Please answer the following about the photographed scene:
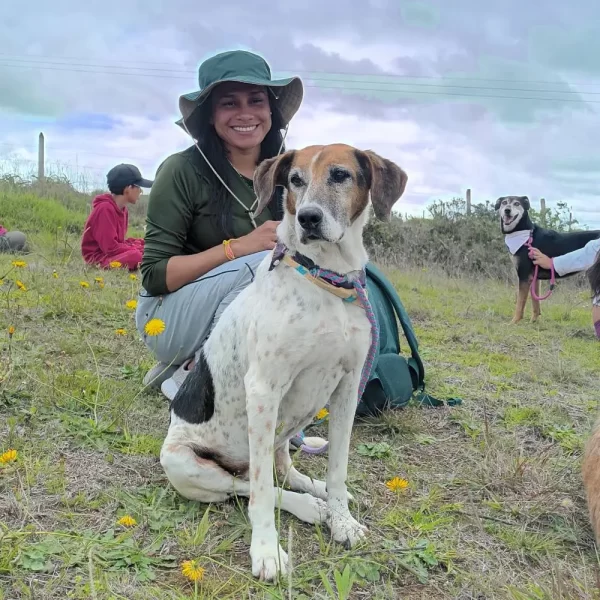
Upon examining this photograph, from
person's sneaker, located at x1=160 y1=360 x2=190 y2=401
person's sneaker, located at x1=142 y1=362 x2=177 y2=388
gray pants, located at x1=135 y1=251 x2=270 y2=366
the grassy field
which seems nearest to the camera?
the grassy field

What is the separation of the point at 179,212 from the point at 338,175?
123cm

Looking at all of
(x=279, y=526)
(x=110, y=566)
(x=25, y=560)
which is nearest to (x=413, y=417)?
(x=279, y=526)

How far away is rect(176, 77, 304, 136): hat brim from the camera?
3.04 meters

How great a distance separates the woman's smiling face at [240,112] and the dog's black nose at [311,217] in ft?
4.21

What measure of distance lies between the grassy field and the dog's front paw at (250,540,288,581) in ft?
0.14

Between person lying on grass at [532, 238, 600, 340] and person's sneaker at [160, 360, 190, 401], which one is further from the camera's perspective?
person lying on grass at [532, 238, 600, 340]

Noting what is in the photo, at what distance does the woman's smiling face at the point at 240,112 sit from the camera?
124 inches

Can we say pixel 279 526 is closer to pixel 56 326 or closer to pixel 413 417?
pixel 413 417

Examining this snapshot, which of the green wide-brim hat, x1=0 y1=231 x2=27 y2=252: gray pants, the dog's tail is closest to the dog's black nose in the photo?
the green wide-brim hat

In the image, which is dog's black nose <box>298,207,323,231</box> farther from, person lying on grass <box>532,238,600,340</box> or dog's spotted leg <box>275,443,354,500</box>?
person lying on grass <box>532,238,600,340</box>

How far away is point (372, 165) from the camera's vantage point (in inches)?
89.7

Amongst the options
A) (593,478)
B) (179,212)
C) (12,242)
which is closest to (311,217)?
(179,212)

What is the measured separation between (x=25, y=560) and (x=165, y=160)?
86.4 inches

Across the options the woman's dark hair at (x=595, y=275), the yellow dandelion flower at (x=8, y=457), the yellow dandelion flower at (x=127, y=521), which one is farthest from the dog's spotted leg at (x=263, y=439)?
the woman's dark hair at (x=595, y=275)
